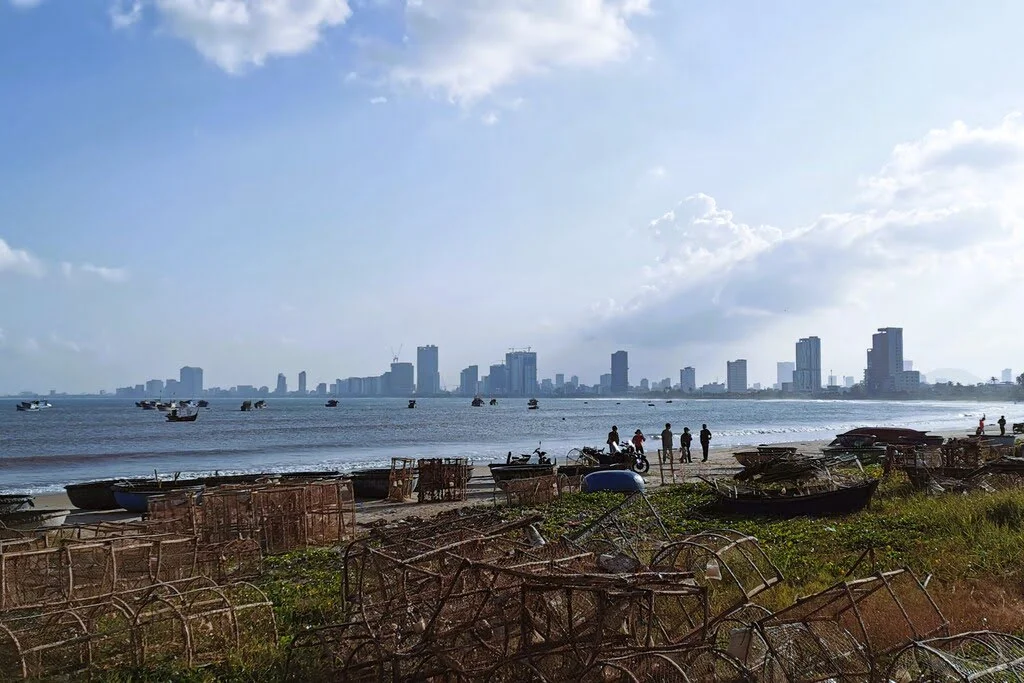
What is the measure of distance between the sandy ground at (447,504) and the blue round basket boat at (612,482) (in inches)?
111

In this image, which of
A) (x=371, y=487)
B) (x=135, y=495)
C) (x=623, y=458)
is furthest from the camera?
(x=623, y=458)

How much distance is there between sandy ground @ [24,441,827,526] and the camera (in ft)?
84.3

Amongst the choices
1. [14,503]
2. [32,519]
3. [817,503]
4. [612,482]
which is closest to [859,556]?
[817,503]

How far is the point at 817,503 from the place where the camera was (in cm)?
1920

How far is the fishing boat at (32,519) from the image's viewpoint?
2166 centimetres

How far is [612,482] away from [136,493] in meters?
16.3

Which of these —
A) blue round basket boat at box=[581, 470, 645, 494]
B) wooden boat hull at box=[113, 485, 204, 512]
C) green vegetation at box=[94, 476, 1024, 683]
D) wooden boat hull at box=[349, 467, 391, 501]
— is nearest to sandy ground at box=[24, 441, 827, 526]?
wooden boat hull at box=[113, 485, 204, 512]

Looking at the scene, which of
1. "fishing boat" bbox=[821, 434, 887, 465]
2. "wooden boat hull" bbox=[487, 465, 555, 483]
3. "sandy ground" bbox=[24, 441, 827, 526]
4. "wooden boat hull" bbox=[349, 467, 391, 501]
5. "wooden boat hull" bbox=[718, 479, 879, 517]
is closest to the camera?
"wooden boat hull" bbox=[718, 479, 879, 517]

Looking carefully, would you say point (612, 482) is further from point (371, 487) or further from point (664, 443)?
point (664, 443)

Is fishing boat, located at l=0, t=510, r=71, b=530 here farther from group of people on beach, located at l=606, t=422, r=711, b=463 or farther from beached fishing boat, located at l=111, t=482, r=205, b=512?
group of people on beach, located at l=606, t=422, r=711, b=463

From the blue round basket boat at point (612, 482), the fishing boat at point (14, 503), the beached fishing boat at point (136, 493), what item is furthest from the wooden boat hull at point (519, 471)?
the fishing boat at point (14, 503)

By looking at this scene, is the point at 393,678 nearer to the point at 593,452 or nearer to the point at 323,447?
the point at 593,452

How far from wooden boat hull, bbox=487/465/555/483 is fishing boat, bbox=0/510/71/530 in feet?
44.5

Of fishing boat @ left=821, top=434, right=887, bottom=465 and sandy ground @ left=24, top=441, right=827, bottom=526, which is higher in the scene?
fishing boat @ left=821, top=434, right=887, bottom=465
